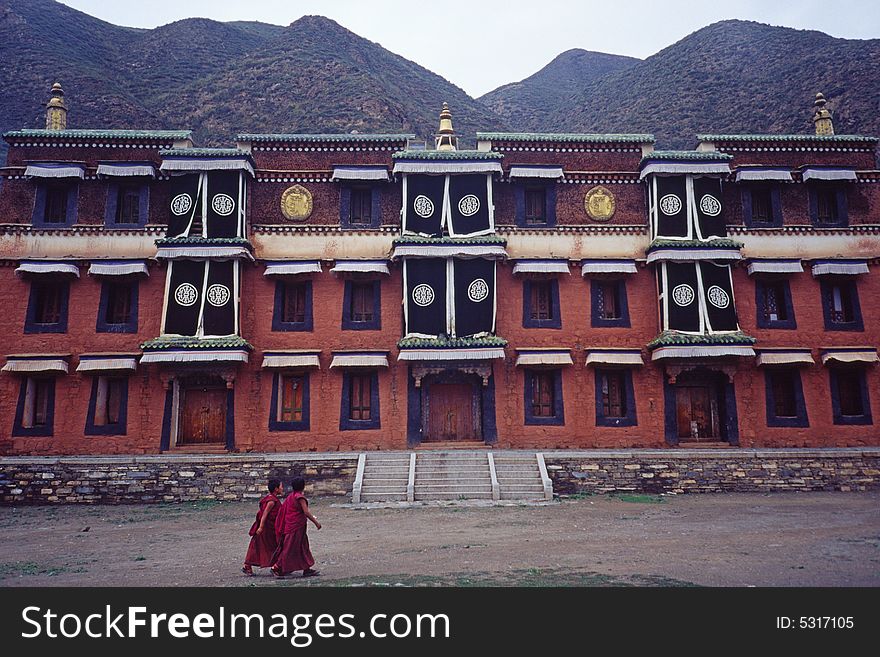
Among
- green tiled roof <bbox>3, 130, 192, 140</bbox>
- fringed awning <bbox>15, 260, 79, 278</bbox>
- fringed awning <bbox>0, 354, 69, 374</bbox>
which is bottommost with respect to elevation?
fringed awning <bbox>0, 354, 69, 374</bbox>

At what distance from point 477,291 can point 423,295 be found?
6.01 feet

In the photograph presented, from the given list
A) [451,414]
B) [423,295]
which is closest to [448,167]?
[423,295]

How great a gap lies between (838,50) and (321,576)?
68.0 m

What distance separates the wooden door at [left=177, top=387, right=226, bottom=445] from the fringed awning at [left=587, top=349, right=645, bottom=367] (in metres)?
12.6

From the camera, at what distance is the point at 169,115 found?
61.6 m

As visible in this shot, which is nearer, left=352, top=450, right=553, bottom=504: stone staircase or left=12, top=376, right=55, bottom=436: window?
left=352, top=450, right=553, bottom=504: stone staircase

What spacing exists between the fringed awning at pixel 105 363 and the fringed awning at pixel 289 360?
4.24 metres

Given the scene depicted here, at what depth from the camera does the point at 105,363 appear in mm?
20000

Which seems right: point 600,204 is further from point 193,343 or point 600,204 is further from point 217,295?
point 193,343

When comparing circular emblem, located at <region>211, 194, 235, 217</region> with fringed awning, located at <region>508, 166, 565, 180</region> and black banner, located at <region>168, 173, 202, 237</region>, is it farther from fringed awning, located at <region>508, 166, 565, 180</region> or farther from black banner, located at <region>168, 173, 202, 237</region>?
fringed awning, located at <region>508, 166, 565, 180</region>

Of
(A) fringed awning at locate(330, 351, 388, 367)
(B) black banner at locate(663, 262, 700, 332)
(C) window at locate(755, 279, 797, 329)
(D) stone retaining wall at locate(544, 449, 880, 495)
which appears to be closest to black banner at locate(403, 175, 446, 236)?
(A) fringed awning at locate(330, 351, 388, 367)

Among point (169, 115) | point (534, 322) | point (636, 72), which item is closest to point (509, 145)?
point (534, 322)

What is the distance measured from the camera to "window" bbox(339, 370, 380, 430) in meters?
20.7

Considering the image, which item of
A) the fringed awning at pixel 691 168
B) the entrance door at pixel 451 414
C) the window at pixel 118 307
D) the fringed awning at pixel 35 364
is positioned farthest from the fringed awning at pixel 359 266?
the fringed awning at pixel 691 168
